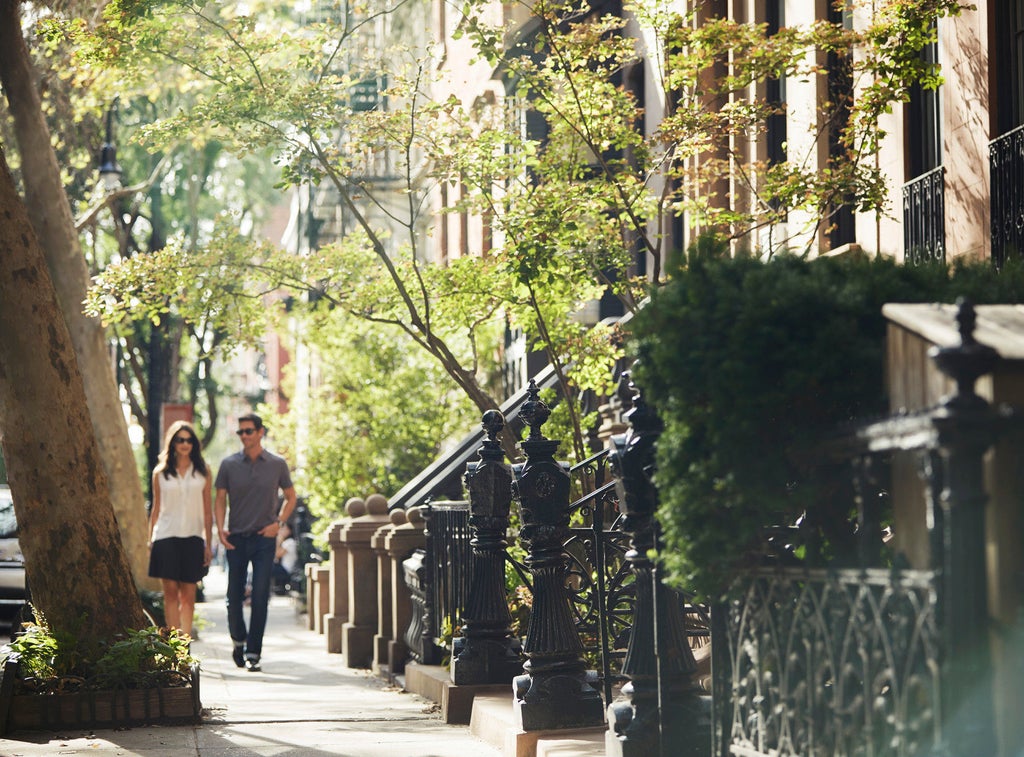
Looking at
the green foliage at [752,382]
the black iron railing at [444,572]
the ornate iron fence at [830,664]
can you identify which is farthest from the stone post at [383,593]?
the green foliage at [752,382]

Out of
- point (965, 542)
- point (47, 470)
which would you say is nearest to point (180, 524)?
point (47, 470)

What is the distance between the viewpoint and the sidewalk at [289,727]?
7.74m

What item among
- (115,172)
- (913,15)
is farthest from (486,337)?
(913,15)

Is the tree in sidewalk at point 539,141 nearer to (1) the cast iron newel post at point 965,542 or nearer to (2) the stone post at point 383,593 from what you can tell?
(2) the stone post at point 383,593

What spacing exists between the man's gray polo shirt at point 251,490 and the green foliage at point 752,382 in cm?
801

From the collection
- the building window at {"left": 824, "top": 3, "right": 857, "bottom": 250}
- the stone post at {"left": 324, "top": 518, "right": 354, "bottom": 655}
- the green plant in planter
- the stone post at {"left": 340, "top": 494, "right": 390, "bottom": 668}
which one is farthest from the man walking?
the building window at {"left": 824, "top": 3, "right": 857, "bottom": 250}

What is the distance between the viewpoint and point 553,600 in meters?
7.42

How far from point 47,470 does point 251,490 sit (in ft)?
10.9

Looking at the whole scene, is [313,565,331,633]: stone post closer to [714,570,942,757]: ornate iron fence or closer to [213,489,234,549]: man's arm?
[213,489,234,549]: man's arm

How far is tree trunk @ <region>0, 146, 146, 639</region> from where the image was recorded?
9.01 meters

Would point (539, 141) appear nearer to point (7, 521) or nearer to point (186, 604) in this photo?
point (186, 604)

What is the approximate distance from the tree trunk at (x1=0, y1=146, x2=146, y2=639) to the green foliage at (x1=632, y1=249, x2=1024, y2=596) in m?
5.39

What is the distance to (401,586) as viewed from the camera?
1194cm

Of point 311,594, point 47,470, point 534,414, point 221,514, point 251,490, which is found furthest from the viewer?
point 311,594
